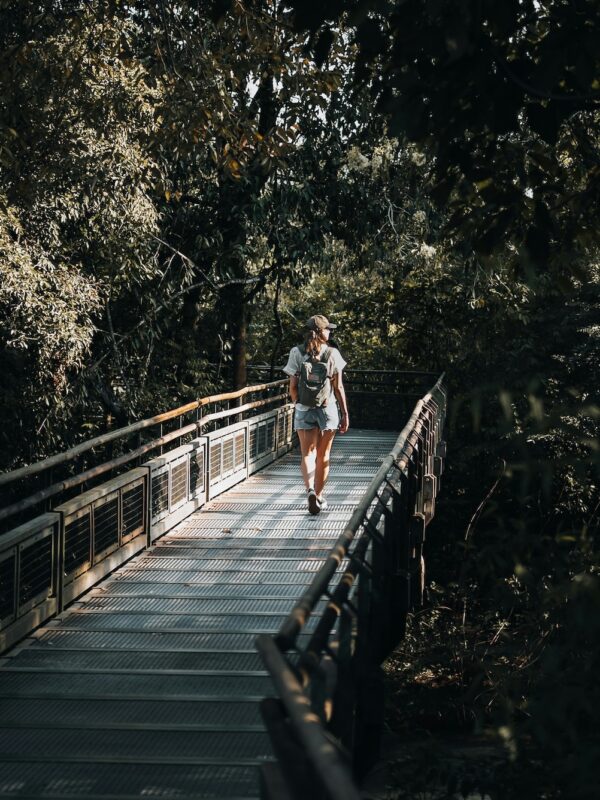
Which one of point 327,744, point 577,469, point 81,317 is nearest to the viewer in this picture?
point 327,744

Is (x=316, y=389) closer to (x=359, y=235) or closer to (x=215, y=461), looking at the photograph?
(x=215, y=461)

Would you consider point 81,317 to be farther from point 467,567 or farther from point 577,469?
point 577,469

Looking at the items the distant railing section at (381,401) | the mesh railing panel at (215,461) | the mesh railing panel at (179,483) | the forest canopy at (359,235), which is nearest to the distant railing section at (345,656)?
the forest canopy at (359,235)

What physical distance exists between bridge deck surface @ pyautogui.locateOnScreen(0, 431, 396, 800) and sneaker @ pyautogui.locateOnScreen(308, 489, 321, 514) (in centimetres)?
34

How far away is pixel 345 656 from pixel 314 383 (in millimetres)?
6492

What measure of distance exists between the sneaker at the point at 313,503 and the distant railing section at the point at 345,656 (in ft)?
3.92

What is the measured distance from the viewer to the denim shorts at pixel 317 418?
38.5 ft

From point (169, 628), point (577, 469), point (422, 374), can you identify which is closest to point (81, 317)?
point (169, 628)

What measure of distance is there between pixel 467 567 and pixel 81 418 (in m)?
17.1

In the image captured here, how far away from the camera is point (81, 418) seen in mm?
21219

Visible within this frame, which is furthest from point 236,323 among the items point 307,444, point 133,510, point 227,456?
point 133,510

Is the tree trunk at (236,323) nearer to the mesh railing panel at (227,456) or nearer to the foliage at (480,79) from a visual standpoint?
the mesh railing panel at (227,456)

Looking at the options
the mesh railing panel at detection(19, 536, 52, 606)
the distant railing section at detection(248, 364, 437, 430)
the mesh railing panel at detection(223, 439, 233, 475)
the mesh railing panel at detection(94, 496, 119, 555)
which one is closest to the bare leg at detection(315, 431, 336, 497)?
the mesh railing panel at detection(223, 439, 233, 475)

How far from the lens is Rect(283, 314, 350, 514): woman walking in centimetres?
1152
